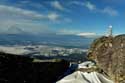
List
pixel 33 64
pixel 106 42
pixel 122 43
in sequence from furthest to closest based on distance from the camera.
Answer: pixel 33 64
pixel 106 42
pixel 122 43

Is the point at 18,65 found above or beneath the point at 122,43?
beneath

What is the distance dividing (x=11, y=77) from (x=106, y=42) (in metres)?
9.05

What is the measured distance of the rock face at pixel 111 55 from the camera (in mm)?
8469

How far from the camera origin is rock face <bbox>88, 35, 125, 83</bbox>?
27.8 feet

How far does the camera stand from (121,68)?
835 centimetres

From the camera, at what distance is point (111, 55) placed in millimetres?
9000

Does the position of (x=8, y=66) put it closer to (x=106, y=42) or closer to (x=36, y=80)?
(x=36, y=80)

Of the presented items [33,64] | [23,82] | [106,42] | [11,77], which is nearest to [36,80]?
[33,64]

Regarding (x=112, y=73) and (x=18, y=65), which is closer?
(x=112, y=73)

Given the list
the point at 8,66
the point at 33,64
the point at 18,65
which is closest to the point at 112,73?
the point at 8,66

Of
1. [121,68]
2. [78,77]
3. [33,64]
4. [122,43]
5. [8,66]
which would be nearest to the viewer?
[121,68]

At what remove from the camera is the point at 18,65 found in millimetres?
18781

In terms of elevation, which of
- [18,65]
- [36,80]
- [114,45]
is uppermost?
[114,45]

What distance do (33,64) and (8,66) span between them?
440 cm
